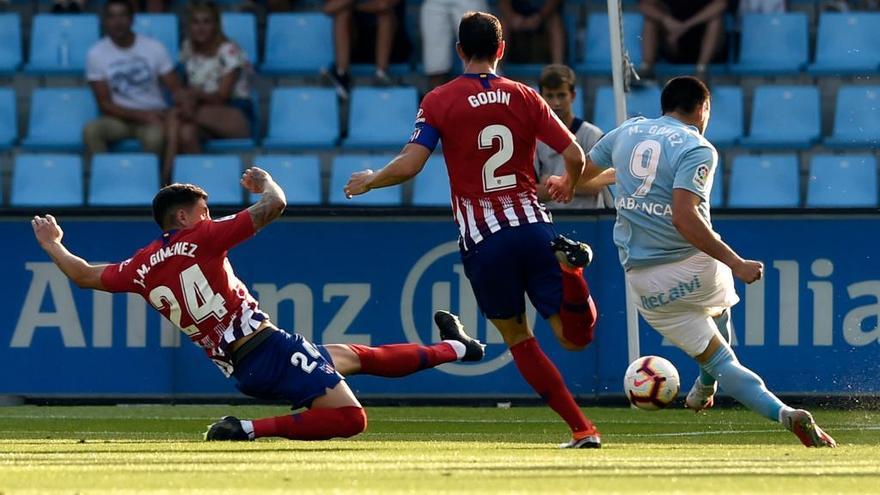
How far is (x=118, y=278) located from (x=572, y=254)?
224 cm

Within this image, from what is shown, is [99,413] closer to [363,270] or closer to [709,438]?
[363,270]

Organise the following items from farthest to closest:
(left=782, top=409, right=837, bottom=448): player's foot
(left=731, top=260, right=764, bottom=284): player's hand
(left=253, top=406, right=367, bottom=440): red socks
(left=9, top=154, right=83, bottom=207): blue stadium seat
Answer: (left=9, top=154, right=83, bottom=207): blue stadium seat
(left=253, top=406, right=367, bottom=440): red socks
(left=782, top=409, right=837, bottom=448): player's foot
(left=731, top=260, right=764, bottom=284): player's hand

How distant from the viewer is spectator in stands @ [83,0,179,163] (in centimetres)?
1495

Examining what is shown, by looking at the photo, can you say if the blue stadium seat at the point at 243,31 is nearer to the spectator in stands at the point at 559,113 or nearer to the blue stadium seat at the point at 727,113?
the blue stadium seat at the point at 727,113

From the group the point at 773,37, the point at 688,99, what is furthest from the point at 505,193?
the point at 773,37

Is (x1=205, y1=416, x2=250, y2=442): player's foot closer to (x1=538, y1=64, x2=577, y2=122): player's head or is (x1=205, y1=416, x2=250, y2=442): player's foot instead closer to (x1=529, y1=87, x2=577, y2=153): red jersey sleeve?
(x1=529, y1=87, x2=577, y2=153): red jersey sleeve

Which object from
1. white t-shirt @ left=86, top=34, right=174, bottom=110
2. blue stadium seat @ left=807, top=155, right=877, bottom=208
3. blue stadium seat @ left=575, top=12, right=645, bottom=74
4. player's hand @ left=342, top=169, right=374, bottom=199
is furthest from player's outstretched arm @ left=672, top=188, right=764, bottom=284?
white t-shirt @ left=86, top=34, right=174, bottom=110

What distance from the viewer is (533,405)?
454 inches

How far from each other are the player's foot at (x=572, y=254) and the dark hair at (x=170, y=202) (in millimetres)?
1825

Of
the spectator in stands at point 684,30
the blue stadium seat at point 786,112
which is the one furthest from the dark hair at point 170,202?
the blue stadium seat at point 786,112

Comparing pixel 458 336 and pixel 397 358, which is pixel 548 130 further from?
pixel 458 336

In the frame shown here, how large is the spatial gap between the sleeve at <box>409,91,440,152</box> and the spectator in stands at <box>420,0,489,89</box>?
6.62 meters

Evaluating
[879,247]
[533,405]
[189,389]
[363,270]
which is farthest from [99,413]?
[879,247]

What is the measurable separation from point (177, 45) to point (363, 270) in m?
4.92
